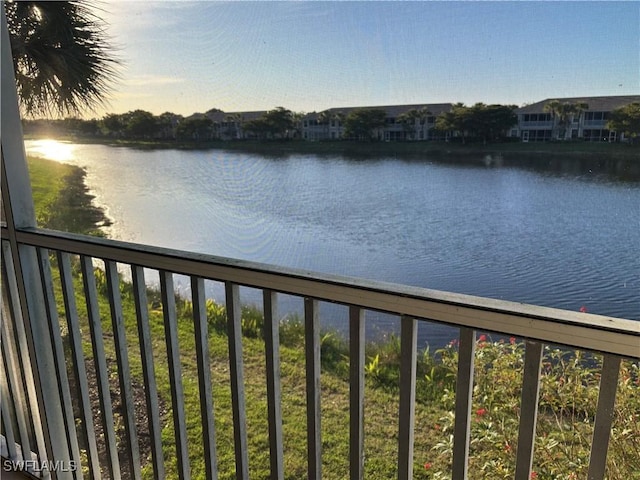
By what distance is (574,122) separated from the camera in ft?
3.43

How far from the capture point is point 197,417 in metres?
1.86

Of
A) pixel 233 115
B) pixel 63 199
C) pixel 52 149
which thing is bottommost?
pixel 63 199

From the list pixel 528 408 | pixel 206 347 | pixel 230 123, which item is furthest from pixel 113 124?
pixel 528 408

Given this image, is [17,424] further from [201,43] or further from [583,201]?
[583,201]

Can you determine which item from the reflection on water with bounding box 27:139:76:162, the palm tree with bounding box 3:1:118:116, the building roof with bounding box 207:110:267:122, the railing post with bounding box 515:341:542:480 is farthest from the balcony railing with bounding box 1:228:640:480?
the palm tree with bounding box 3:1:118:116

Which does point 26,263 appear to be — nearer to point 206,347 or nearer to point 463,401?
point 206,347

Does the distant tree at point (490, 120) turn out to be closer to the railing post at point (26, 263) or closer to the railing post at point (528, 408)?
the railing post at point (528, 408)

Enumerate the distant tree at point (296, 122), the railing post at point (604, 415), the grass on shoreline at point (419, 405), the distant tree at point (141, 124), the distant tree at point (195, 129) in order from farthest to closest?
the distant tree at point (141, 124)
the distant tree at point (195, 129)
the distant tree at point (296, 122)
the grass on shoreline at point (419, 405)
the railing post at point (604, 415)

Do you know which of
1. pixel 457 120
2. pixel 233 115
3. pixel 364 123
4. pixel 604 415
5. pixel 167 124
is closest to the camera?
pixel 604 415

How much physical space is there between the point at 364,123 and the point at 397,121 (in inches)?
3.6

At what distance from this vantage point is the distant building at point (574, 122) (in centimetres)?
100

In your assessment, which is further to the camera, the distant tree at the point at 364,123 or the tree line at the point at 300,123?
the distant tree at the point at 364,123

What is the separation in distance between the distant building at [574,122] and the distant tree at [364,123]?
0.33 meters

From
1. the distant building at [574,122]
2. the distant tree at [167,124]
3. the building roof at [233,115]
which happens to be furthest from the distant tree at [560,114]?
the distant tree at [167,124]
